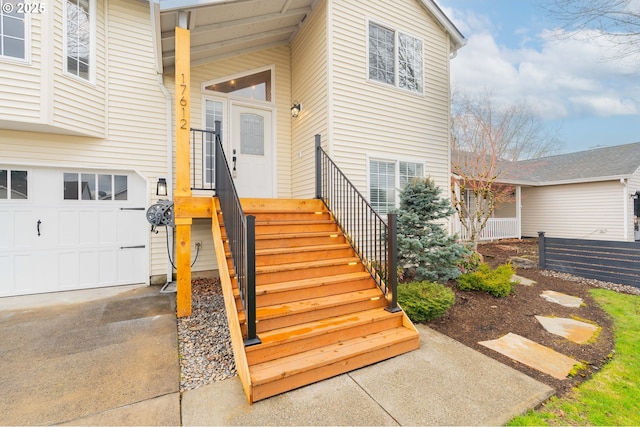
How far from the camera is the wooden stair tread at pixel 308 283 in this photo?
3.15 meters

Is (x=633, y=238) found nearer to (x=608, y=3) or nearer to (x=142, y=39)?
(x=608, y=3)

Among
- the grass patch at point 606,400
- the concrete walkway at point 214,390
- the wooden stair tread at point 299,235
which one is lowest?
the grass patch at point 606,400

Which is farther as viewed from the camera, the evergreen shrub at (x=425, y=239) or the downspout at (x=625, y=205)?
the downspout at (x=625, y=205)

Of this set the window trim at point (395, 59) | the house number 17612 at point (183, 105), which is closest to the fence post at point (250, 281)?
the house number 17612 at point (183, 105)

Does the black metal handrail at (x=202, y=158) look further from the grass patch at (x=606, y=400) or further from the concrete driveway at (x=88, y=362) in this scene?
the grass patch at (x=606, y=400)

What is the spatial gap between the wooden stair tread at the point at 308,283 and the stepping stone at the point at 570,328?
2529 mm

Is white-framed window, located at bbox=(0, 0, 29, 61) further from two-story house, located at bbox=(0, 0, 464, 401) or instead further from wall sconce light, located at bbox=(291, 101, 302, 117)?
wall sconce light, located at bbox=(291, 101, 302, 117)

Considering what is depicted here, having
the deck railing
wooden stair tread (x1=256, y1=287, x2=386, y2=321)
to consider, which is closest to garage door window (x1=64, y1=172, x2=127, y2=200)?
wooden stair tread (x1=256, y1=287, x2=386, y2=321)

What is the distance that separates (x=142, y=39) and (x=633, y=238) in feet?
55.9

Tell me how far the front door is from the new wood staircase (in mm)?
1957

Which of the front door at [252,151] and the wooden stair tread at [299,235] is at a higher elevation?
the front door at [252,151]

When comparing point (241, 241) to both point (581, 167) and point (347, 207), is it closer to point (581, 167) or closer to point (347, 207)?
point (347, 207)

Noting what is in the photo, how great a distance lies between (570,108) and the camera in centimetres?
1650

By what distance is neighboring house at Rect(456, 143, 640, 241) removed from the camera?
10.6 meters
